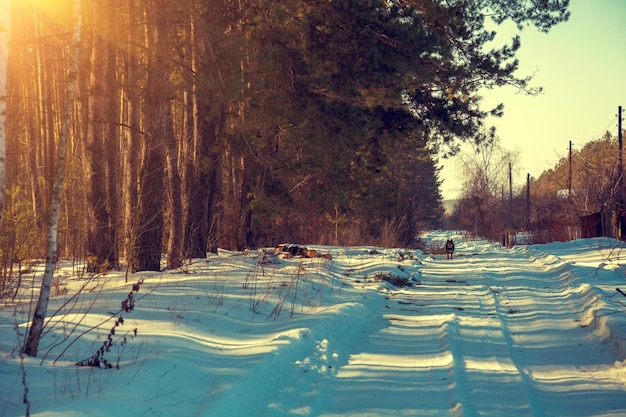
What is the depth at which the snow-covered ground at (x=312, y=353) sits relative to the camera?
5.49 m

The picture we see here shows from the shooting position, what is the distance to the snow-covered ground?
5.49 metres

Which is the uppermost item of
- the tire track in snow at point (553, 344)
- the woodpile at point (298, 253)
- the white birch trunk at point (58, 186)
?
the white birch trunk at point (58, 186)

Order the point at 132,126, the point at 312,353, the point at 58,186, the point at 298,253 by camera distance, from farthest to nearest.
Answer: the point at 298,253 < the point at 132,126 < the point at 312,353 < the point at 58,186

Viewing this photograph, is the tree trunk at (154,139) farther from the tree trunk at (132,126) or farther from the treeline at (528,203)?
the treeline at (528,203)

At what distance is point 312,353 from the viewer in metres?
7.71

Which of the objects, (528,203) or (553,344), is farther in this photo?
(528,203)

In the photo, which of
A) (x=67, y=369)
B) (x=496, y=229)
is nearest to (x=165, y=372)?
(x=67, y=369)

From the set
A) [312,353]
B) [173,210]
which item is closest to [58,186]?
[312,353]

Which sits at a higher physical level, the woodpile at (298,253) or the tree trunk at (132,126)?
the tree trunk at (132,126)

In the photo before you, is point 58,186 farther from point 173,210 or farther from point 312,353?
point 173,210

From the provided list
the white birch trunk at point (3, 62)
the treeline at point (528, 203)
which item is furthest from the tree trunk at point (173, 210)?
the treeline at point (528, 203)

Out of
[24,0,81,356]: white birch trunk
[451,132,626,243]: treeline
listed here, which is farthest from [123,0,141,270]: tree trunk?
[451,132,626,243]: treeline

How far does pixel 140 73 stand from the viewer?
14.0 metres

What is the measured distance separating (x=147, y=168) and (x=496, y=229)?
56.7 metres
